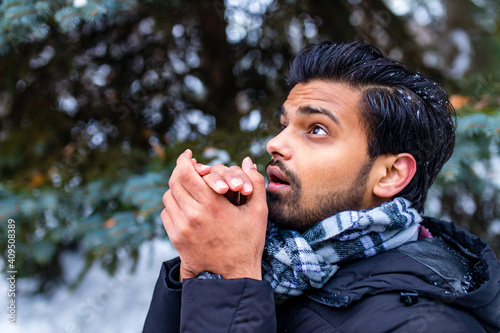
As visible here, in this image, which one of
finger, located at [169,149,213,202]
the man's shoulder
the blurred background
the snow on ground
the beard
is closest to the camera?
the man's shoulder

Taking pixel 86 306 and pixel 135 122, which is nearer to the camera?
pixel 135 122

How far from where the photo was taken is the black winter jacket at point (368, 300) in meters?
1.06

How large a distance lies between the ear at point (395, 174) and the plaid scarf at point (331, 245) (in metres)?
0.09

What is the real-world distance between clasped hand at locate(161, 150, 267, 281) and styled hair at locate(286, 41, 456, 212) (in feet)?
1.67

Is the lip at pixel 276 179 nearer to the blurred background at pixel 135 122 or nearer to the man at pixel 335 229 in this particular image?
the man at pixel 335 229

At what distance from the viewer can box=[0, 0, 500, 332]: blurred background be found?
246 cm

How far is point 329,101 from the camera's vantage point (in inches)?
55.8

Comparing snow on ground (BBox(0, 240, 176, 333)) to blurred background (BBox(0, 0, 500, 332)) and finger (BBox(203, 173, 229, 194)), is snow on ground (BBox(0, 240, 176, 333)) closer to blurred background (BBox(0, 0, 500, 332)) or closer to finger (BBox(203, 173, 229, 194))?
blurred background (BBox(0, 0, 500, 332))

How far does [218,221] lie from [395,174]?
69 centimetres

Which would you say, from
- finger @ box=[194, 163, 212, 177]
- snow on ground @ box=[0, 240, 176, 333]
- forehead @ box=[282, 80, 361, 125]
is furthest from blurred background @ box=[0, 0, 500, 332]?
finger @ box=[194, 163, 212, 177]

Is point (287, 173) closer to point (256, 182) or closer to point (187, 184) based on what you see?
point (256, 182)

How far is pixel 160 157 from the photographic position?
8.04 feet

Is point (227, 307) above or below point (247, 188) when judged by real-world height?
below

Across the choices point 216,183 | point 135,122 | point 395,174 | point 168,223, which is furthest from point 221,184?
point 135,122
